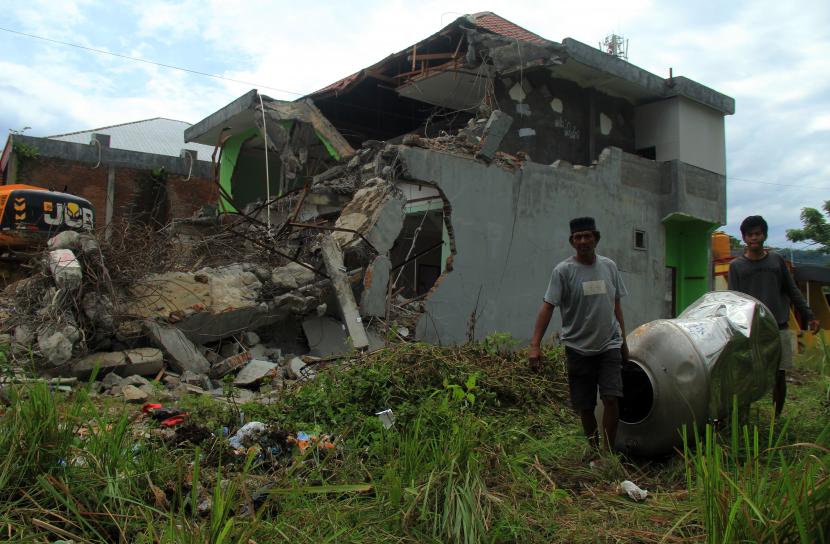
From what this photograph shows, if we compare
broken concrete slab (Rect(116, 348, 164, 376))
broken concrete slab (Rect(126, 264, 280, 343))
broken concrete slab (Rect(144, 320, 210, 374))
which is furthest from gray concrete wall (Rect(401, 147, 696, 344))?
broken concrete slab (Rect(116, 348, 164, 376))

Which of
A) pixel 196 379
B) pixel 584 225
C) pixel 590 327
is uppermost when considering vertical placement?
pixel 584 225

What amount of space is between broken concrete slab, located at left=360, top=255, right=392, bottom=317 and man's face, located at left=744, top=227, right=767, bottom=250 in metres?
4.72

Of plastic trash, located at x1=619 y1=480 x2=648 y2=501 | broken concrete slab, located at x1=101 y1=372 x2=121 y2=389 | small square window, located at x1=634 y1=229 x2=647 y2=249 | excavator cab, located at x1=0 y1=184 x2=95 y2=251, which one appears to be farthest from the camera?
small square window, located at x1=634 y1=229 x2=647 y2=249

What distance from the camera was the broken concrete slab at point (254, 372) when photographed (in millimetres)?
6871

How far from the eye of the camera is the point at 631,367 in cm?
416

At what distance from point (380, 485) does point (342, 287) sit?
527 centimetres

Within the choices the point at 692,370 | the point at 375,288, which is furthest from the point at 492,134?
the point at 692,370

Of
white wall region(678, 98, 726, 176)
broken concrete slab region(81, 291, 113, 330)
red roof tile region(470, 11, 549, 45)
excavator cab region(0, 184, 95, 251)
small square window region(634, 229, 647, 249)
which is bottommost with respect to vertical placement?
broken concrete slab region(81, 291, 113, 330)

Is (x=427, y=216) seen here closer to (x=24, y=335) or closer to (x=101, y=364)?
(x=101, y=364)

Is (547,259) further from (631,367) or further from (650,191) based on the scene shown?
(631,367)

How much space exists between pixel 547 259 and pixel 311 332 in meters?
4.44

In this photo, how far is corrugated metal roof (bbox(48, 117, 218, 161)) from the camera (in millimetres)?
29578

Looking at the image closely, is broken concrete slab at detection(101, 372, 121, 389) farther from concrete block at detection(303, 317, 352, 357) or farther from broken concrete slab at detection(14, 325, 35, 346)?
concrete block at detection(303, 317, 352, 357)

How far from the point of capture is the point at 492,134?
980cm
